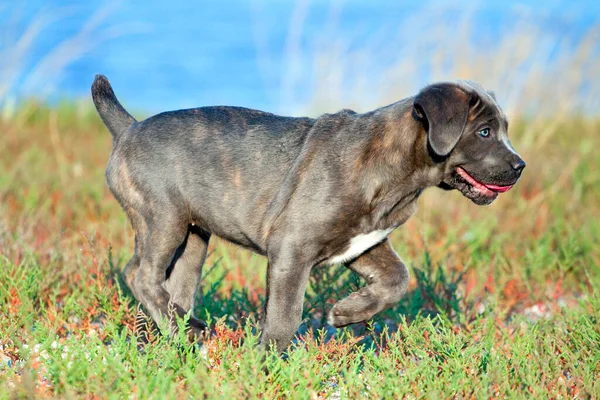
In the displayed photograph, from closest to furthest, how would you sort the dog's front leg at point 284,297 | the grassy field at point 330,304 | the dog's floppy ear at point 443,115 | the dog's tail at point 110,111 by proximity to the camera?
1. the grassy field at point 330,304
2. the dog's floppy ear at point 443,115
3. the dog's front leg at point 284,297
4. the dog's tail at point 110,111

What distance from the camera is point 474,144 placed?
14.4ft

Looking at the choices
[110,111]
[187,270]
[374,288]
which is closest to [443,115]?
[374,288]

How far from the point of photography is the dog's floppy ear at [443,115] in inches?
163

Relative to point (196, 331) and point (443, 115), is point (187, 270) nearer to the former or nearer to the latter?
point (196, 331)

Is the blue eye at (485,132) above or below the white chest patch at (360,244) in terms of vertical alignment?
above

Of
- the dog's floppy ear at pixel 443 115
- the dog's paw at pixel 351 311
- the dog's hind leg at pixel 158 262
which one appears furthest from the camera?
the dog's hind leg at pixel 158 262

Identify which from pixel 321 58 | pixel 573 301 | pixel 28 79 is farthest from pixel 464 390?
pixel 28 79

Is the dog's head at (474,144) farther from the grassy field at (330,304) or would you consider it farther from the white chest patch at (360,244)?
the grassy field at (330,304)

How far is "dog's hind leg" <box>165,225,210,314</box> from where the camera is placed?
508 cm

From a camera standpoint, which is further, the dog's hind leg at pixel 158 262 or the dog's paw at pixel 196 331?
the dog's hind leg at pixel 158 262

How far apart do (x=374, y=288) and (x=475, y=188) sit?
0.78m

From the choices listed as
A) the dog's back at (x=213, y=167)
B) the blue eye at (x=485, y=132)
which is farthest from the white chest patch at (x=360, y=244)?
the blue eye at (x=485, y=132)

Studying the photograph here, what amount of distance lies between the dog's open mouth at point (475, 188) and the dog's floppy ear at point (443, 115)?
314mm

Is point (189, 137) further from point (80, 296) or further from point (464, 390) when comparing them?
point (464, 390)
